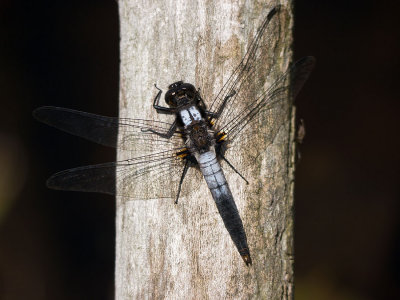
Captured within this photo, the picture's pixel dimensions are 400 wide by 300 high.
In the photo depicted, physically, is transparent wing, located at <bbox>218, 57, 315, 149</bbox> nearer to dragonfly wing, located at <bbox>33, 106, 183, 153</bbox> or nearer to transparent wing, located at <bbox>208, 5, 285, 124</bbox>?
transparent wing, located at <bbox>208, 5, 285, 124</bbox>

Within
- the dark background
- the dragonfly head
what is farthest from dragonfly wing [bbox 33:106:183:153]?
the dark background

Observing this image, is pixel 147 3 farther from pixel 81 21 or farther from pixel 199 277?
pixel 81 21

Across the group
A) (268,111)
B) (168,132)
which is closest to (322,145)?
(268,111)

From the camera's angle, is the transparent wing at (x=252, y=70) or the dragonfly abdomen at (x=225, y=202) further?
the transparent wing at (x=252, y=70)

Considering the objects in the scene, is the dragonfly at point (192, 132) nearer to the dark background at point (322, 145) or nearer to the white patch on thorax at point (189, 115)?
the white patch on thorax at point (189, 115)

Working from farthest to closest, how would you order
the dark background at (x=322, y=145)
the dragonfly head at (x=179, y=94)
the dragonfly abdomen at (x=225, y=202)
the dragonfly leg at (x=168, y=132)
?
the dark background at (x=322, y=145), the dragonfly leg at (x=168, y=132), the dragonfly head at (x=179, y=94), the dragonfly abdomen at (x=225, y=202)

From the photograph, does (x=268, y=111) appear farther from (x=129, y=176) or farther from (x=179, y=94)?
(x=129, y=176)

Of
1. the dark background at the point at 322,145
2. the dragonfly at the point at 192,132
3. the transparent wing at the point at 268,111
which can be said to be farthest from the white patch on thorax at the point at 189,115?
the dark background at the point at 322,145
